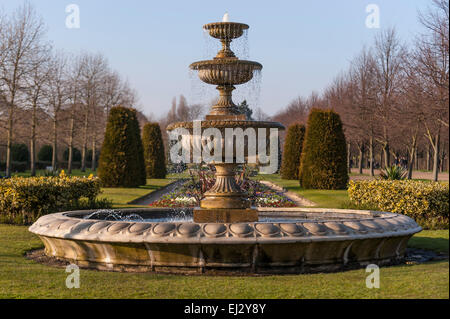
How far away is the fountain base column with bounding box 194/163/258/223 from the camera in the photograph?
864 cm

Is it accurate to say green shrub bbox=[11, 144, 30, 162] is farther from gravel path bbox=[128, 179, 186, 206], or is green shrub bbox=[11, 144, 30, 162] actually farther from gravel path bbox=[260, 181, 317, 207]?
gravel path bbox=[260, 181, 317, 207]

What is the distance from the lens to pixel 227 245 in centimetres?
668

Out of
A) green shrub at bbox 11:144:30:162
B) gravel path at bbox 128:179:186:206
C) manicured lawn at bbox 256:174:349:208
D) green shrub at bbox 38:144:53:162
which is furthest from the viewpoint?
green shrub at bbox 38:144:53:162

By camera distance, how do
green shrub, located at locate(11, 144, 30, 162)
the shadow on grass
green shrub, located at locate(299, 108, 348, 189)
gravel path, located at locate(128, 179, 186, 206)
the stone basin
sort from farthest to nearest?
green shrub, located at locate(11, 144, 30, 162), green shrub, located at locate(299, 108, 348, 189), gravel path, located at locate(128, 179, 186, 206), the shadow on grass, the stone basin

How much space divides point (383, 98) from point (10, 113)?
22833 millimetres

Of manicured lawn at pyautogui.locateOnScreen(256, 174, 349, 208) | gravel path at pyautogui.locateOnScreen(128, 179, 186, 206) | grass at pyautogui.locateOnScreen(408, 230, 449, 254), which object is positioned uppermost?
grass at pyautogui.locateOnScreen(408, 230, 449, 254)

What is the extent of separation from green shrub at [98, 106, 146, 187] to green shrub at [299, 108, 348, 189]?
8405 mm

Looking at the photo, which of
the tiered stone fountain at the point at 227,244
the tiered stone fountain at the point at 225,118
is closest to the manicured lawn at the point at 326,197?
the tiered stone fountain at the point at 225,118

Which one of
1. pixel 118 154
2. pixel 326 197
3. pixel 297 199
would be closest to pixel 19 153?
pixel 118 154

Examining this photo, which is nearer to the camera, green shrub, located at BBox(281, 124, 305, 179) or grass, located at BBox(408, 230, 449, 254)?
grass, located at BBox(408, 230, 449, 254)

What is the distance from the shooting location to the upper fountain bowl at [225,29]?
9.65 meters

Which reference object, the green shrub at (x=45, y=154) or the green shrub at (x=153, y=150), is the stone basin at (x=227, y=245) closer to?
the green shrub at (x=153, y=150)

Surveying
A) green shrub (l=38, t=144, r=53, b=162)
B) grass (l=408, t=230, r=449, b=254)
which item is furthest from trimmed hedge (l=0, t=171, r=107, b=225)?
green shrub (l=38, t=144, r=53, b=162)
